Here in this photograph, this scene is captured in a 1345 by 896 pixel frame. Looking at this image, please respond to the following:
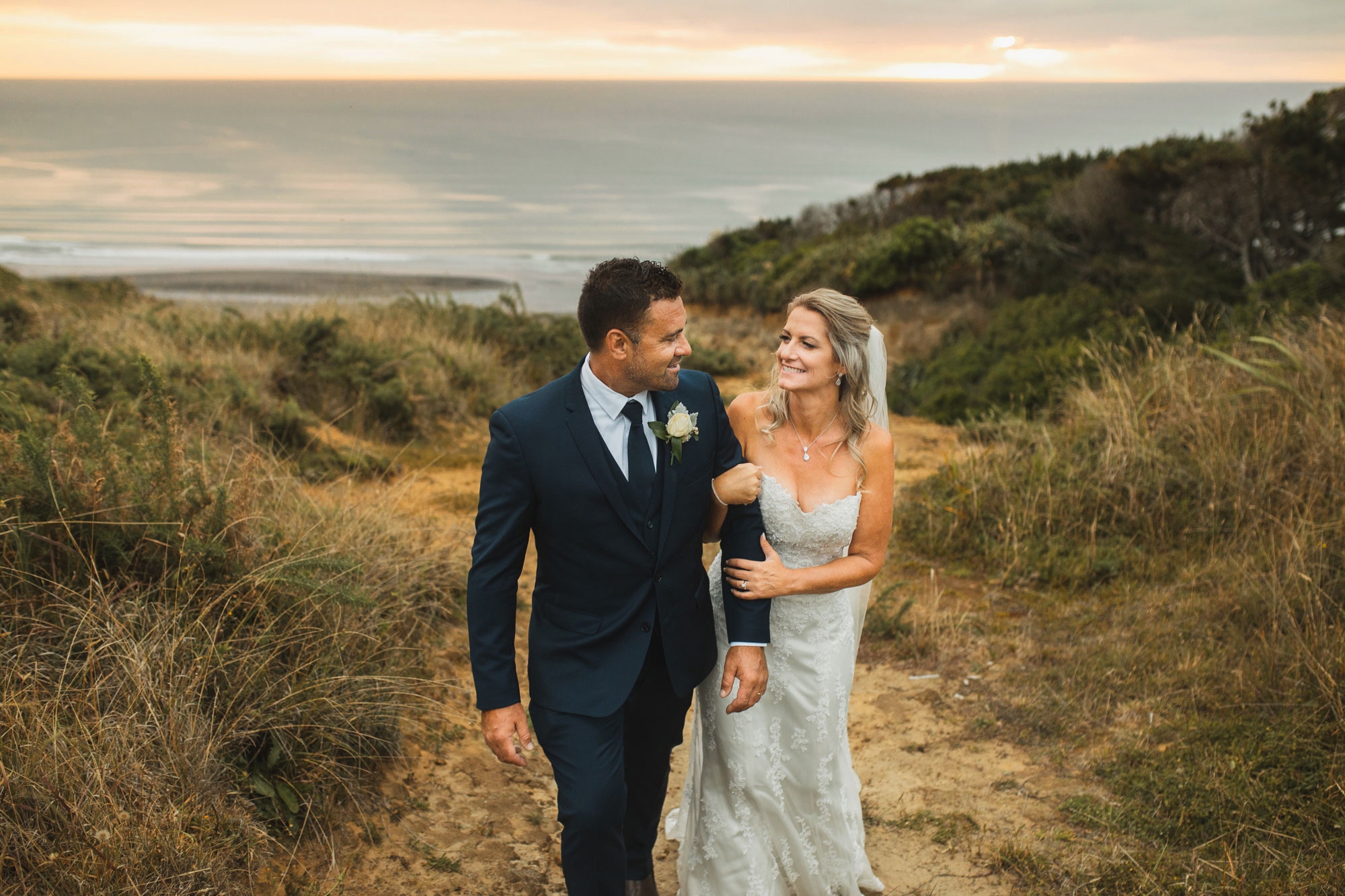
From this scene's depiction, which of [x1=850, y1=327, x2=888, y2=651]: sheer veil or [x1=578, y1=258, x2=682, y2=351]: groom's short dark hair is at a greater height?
[x1=578, y1=258, x2=682, y2=351]: groom's short dark hair

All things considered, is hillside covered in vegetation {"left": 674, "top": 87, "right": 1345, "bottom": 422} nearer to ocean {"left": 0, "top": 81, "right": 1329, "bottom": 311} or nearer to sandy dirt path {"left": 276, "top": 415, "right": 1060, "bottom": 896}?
sandy dirt path {"left": 276, "top": 415, "right": 1060, "bottom": 896}

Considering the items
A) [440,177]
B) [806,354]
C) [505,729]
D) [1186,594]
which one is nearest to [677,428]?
[806,354]

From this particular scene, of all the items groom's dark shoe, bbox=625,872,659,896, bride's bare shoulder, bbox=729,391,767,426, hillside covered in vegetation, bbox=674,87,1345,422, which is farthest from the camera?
hillside covered in vegetation, bbox=674,87,1345,422

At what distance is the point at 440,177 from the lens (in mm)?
49938

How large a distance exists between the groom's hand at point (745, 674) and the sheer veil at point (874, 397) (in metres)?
0.70

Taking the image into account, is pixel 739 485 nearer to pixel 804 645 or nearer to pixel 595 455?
pixel 595 455

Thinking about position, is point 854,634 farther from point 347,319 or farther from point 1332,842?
point 347,319

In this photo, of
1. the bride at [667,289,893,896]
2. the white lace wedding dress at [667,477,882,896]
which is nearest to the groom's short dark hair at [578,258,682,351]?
the bride at [667,289,893,896]

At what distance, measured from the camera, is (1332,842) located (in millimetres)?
3553

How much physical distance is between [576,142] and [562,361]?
2915 inches

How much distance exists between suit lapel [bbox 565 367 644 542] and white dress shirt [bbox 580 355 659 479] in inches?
2.8

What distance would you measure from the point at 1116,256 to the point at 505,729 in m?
15.3

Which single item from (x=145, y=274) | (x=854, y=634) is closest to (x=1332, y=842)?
(x=854, y=634)

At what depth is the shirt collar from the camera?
9.38 feet
